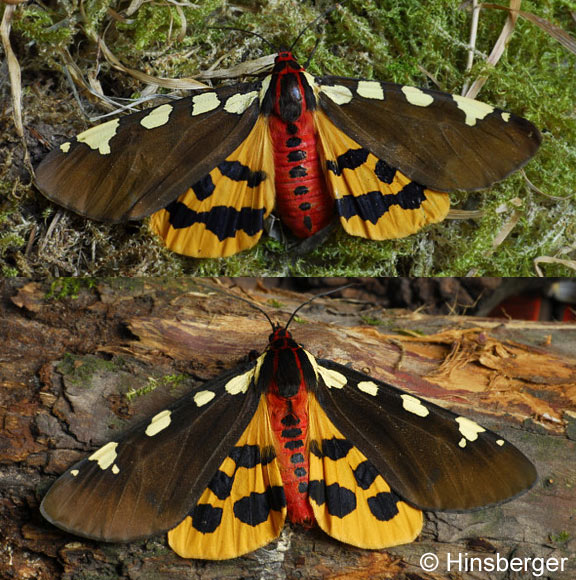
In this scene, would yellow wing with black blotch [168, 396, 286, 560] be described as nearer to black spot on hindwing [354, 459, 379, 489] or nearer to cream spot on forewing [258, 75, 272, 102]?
→ black spot on hindwing [354, 459, 379, 489]

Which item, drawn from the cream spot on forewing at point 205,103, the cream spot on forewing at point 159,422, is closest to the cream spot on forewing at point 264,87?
the cream spot on forewing at point 205,103

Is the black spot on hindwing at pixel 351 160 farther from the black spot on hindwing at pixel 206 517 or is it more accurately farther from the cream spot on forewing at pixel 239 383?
the black spot on hindwing at pixel 206 517

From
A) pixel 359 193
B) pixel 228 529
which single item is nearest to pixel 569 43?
pixel 359 193

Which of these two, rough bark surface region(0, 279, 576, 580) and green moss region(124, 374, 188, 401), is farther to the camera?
green moss region(124, 374, 188, 401)

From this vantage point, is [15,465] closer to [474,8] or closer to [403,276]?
[403,276]

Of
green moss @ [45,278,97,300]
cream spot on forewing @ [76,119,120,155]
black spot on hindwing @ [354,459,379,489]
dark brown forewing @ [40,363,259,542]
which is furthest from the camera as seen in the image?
cream spot on forewing @ [76,119,120,155]

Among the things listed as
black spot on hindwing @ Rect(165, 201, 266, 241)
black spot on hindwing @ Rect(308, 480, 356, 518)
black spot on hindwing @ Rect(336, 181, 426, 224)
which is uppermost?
black spot on hindwing @ Rect(336, 181, 426, 224)

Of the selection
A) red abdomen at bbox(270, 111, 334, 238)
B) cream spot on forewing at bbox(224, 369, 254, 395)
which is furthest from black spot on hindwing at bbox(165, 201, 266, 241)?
cream spot on forewing at bbox(224, 369, 254, 395)

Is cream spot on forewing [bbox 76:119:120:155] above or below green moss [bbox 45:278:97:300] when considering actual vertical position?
above

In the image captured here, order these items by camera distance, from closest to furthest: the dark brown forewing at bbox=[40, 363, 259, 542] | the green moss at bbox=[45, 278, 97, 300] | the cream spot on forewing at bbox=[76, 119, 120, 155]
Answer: the dark brown forewing at bbox=[40, 363, 259, 542] → the green moss at bbox=[45, 278, 97, 300] → the cream spot on forewing at bbox=[76, 119, 120, 155]
